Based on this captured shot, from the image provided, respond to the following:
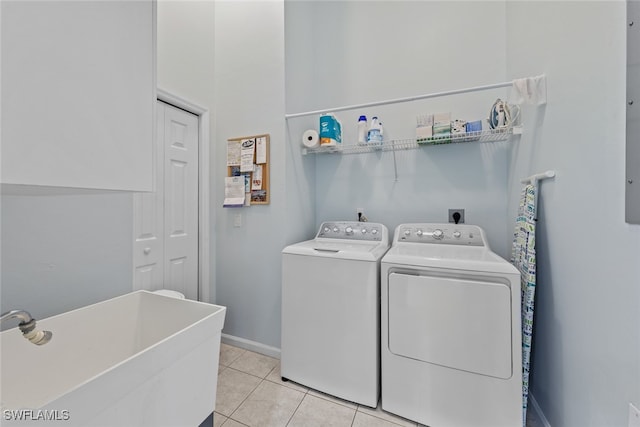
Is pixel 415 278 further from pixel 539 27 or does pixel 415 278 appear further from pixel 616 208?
pixel 539 27

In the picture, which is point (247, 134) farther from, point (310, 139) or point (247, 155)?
point (310, 139)

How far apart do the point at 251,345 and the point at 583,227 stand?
2293 mm

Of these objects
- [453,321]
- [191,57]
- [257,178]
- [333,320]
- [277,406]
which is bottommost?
[277,406]

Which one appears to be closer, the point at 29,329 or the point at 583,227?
the point at 29,329

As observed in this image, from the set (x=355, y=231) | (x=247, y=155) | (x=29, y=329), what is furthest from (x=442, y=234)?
(x=29, y=329)

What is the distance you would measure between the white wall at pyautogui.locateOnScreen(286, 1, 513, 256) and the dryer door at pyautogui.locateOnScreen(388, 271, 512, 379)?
2.78 feet

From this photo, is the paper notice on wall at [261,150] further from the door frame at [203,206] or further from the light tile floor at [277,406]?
the light tile floor at [277,406]

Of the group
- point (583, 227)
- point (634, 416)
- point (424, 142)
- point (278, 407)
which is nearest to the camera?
point (634, 416)

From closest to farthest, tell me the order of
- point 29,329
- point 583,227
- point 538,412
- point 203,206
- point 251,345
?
point 29,329 → point 583,227 → point 538,412 → point 251,345 → point 203,206

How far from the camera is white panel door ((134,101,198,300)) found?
185 cm

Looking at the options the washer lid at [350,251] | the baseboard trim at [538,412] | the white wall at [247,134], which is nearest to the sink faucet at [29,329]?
the washer lid at [350,251]

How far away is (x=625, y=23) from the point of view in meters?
0.81

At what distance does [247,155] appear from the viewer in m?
2.12

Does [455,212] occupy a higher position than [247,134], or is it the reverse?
[247,134]
